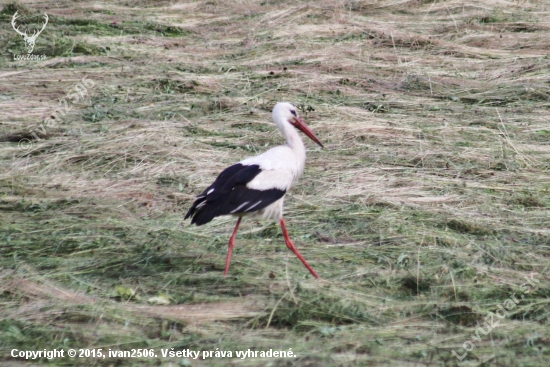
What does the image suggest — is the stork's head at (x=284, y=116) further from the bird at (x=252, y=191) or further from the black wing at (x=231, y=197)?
the black wing at (x=231, y=197)

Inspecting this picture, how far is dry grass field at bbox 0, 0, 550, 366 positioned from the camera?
13.0ft

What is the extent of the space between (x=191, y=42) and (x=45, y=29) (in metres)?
2.02

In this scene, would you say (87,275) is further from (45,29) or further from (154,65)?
(45,29)

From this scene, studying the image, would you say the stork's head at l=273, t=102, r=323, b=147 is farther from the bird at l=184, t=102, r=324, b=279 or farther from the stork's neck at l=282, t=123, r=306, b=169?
the bird at l=184, t=102, r=324, b=279

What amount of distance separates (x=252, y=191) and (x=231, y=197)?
154 mm

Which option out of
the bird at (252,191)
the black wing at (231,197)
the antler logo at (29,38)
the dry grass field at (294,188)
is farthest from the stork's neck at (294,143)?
the antler logo at (29,38)

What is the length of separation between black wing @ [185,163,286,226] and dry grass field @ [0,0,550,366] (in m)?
0.34

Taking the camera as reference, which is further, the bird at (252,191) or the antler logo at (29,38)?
the antler logo at (29,38)

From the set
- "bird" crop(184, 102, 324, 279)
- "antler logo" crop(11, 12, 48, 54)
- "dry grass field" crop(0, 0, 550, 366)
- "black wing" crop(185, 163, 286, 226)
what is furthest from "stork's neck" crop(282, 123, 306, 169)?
"antler logo" crop(11, 12, 48, 54)

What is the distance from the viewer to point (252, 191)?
4.89 m

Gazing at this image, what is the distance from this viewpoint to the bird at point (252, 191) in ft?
15.6

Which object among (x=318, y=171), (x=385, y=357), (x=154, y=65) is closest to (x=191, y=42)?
(x=154, y=65)

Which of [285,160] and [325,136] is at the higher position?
[285,160]

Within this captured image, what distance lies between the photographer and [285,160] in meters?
5.16
